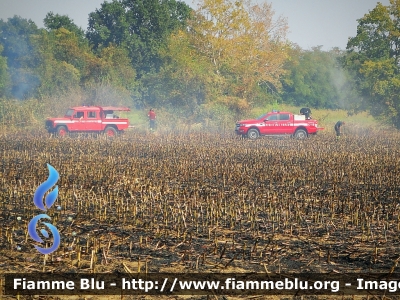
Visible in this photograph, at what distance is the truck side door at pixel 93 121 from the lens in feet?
113

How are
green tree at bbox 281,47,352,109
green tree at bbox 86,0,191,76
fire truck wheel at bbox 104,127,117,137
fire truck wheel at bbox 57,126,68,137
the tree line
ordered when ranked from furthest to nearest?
green tree at bbox 281,47,352,109 < green tree at bbox 86,0,191,76 < the tree line < fire truck wheel at bbox 104,127,117,137 < fire truck wheel at bbox 57,126,68,137

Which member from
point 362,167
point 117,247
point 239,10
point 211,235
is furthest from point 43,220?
point 239,10

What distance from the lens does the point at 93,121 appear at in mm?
34406

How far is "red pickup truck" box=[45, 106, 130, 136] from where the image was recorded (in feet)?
111

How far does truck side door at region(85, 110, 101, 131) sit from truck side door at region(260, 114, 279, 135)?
9.20m

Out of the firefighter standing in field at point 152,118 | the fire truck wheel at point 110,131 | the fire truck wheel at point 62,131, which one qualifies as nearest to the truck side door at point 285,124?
the firefighter standing in field at point 152,118

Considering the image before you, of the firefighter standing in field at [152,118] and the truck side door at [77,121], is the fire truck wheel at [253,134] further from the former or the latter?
the truck side door at [77,121]

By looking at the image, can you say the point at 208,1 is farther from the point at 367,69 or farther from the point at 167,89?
the point at 367,69

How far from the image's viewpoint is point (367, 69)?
137ft

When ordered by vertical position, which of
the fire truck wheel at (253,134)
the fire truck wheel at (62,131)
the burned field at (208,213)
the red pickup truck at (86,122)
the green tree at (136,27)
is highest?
the green tree at (136,27)

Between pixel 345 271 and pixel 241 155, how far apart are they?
50.7ft

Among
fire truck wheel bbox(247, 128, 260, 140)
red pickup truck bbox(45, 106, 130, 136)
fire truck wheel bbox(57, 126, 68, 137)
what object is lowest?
fire truck wheel bbox(247, 128, 260, 140)

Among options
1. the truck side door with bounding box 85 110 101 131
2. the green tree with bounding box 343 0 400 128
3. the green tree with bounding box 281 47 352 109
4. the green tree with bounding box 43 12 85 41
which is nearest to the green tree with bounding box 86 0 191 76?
the green tree with bounding box 43 12 85 41

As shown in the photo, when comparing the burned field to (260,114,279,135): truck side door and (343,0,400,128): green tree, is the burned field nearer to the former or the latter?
(260,114,279,135): truck side door
